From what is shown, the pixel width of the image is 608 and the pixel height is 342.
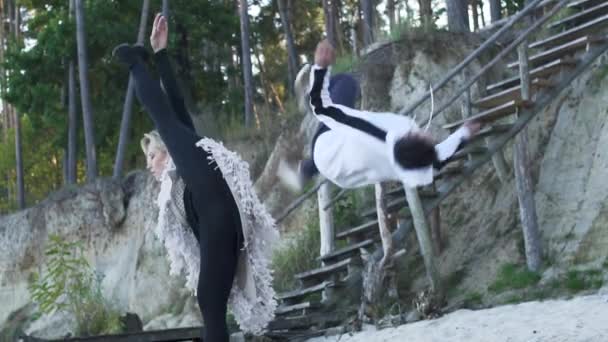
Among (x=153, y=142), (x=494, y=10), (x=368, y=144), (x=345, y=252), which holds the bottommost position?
(x=345, y=252)

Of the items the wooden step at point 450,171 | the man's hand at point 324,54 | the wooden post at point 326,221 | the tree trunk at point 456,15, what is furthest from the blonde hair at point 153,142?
the tree trunk at point 456,15

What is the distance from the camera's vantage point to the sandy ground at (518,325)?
30.9 feet

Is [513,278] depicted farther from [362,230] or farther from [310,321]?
[310,321]

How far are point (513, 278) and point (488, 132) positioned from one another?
152 centimetres

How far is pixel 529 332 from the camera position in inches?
385

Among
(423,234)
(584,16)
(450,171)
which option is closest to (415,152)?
(423,234)

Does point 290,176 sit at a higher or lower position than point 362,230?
higher

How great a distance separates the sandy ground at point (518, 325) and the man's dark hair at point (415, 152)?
3.32 metres

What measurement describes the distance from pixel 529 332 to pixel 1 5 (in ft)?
101

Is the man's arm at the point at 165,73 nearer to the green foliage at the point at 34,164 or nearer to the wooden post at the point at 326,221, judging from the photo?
the wooden post at the point at 326,221

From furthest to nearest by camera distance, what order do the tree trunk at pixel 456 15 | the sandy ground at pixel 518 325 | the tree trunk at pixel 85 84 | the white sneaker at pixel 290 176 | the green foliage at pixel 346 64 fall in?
the tree trunk at pixel 85 84 → the tree trunk at pixel 456 15 → the green foliage at pixel 346 64 → the sandy ground at pixel 518 325 → the white sneaker at pixel 290 176

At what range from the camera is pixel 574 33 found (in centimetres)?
1322

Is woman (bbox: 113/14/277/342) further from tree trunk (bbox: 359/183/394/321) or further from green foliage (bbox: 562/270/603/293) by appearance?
tree trunk (bbox: 359/183/394/321)

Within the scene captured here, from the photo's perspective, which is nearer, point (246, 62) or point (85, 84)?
point (85, 84)
